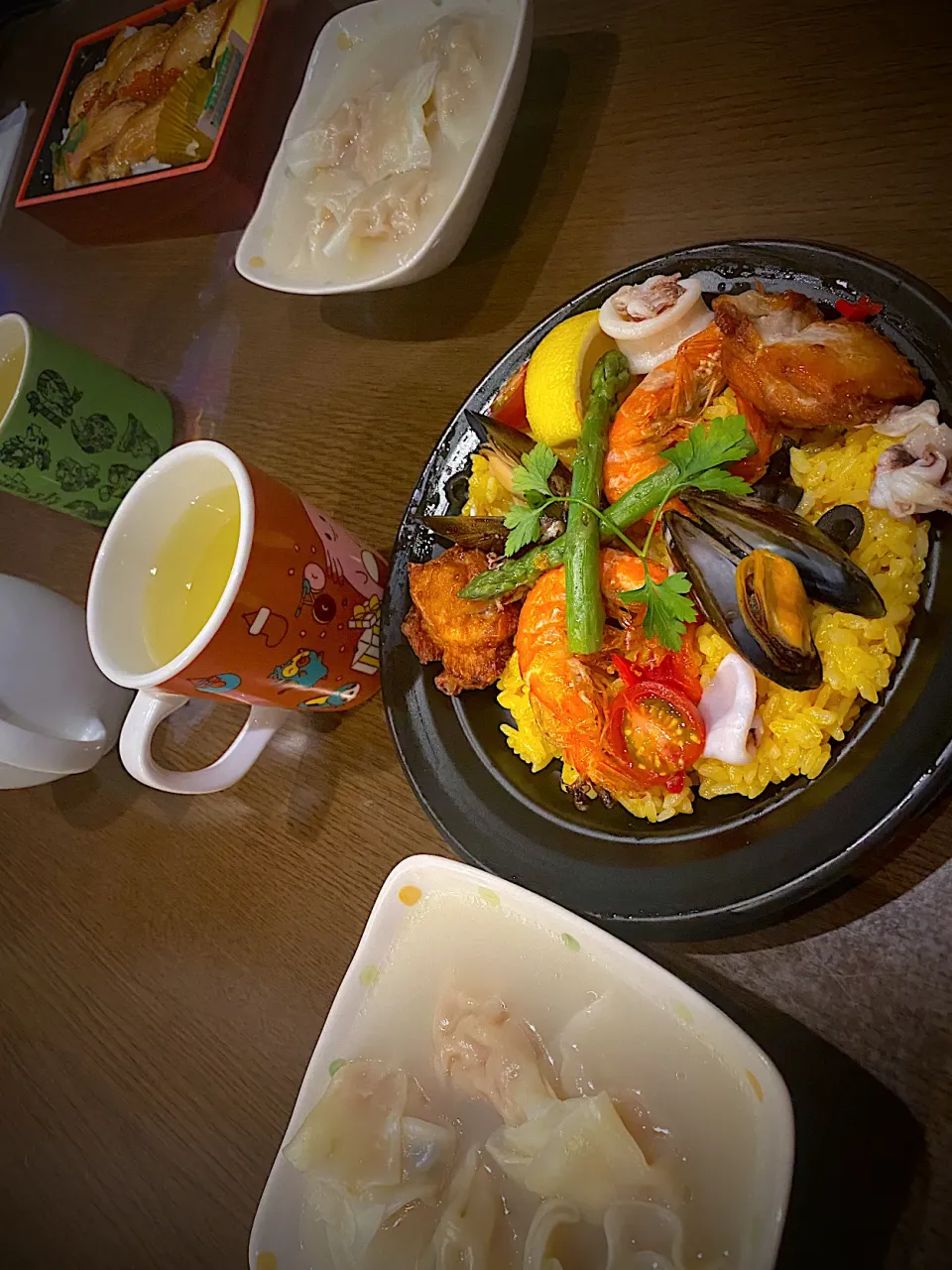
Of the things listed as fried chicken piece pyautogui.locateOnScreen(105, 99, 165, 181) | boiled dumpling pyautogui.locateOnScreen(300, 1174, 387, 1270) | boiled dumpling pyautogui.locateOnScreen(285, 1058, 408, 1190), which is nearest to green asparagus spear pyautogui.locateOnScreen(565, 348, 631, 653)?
boiled dumpling pyautogui.locateOnScreen(285, 1058, 408, 1190)

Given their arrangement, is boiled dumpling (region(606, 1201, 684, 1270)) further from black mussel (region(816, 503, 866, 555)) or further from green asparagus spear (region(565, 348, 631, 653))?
black mussel (region(816, 503, 866, 555))

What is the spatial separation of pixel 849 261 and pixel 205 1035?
156 cm

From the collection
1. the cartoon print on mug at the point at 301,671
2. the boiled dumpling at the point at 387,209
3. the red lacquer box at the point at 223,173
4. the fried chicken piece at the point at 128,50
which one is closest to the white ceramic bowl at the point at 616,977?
the cartoon print on mug at the point at 301,671

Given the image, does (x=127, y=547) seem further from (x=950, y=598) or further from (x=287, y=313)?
(x=950, y=598)

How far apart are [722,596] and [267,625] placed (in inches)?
25.0

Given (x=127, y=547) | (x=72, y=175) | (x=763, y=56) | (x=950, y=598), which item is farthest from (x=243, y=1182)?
(x=72, y=175)

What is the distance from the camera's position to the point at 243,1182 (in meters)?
1.46

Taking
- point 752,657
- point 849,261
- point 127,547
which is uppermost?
point 849,261

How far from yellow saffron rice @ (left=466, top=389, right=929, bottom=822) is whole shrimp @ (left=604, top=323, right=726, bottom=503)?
6cm

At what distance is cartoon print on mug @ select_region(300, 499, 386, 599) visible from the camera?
144 centimetres

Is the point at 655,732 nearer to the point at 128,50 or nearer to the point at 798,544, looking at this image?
the point at 798,544

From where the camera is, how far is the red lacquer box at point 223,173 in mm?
2232

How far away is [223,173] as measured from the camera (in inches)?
88.0

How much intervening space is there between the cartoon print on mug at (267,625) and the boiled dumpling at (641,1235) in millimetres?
830
